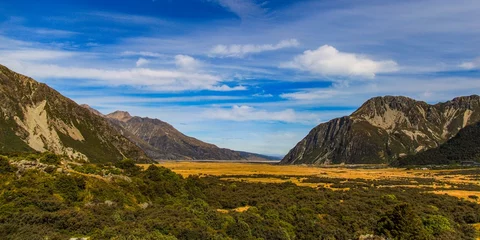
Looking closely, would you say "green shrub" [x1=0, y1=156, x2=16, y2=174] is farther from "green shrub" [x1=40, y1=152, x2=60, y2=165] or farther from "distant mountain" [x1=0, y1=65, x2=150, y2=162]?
"distant mountain" [x1=0, y1=65, x2=150, y2=162]

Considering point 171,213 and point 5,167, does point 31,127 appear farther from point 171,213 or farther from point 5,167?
point 171,213

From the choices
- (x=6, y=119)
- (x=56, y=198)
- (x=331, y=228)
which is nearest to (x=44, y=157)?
(x=56, y=198)

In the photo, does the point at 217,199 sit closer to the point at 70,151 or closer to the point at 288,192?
the point at 288,192

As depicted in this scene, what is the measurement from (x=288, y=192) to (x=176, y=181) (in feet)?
61.0

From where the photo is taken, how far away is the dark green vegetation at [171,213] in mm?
28891

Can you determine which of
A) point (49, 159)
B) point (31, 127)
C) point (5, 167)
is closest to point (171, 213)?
point (5, 167)

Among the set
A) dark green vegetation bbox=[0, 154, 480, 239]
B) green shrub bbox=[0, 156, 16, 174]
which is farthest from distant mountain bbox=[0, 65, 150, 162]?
dark green vegetation bbox=[0, 154, 480, 239]

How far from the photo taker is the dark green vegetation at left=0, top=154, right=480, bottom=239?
2889cm

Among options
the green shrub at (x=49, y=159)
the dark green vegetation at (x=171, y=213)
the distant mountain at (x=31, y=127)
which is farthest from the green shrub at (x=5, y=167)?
the distant mountain at (x=31, y=127)

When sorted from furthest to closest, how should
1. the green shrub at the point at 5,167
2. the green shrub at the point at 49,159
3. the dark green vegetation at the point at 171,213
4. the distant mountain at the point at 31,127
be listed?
the distant mountain at the point at 31,127
the green shrub at the point at 49,159
the green shrub at the point at 5,167
the dark green vegetation at the point at 171,213

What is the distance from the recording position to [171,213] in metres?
35.1

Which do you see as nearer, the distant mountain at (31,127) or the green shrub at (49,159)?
the green shrub at (49,159)

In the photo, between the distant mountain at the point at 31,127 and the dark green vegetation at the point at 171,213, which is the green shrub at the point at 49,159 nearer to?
the dark green vegetation at the point at 171,213

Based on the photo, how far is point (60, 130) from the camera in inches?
7613
